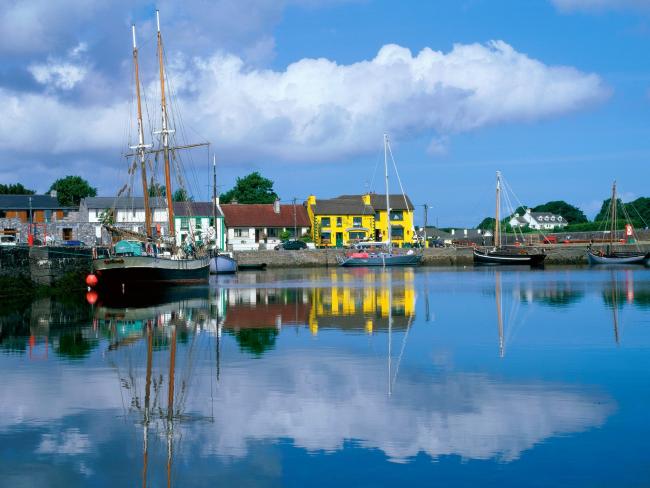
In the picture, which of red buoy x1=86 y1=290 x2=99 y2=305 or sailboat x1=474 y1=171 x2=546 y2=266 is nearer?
red buoy x1=86 y1=290 x2=99 y2=305

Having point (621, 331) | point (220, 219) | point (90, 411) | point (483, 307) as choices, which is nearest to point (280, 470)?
point (90, 411)

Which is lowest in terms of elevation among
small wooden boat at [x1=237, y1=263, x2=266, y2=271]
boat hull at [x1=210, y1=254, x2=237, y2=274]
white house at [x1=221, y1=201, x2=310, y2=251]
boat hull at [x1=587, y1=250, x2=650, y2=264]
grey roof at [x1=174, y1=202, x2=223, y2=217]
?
boat hull at [x1=587, y1=250, x2=650, y2=264]

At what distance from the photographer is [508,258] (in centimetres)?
10619

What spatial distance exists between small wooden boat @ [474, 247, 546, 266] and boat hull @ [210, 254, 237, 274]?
34294 mm

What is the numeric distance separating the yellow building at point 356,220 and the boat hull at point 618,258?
3309 centimetres

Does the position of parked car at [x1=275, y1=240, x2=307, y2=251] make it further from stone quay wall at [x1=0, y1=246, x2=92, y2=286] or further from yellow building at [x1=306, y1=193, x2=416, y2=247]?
stone quay wall at [x1=0, y1=246, x2=92, y2=286]

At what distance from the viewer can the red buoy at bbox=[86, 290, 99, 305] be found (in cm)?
4600

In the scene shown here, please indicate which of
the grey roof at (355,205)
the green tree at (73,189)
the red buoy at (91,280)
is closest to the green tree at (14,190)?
the green tree at (73,189)

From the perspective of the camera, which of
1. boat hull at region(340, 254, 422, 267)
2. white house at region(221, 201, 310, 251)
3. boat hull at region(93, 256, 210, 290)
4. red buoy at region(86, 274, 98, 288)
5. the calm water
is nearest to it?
the calm water

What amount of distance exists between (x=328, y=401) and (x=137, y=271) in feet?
129

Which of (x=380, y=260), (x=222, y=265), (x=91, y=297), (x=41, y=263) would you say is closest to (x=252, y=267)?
(x=380, y=260)

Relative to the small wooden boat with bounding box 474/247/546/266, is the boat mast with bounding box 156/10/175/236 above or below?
above

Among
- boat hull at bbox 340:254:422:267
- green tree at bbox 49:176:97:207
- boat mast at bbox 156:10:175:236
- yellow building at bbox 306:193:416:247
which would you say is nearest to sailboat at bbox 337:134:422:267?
boat hull at bbox 340:254:422:267

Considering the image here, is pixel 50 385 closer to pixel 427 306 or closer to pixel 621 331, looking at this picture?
pixel 621 331
